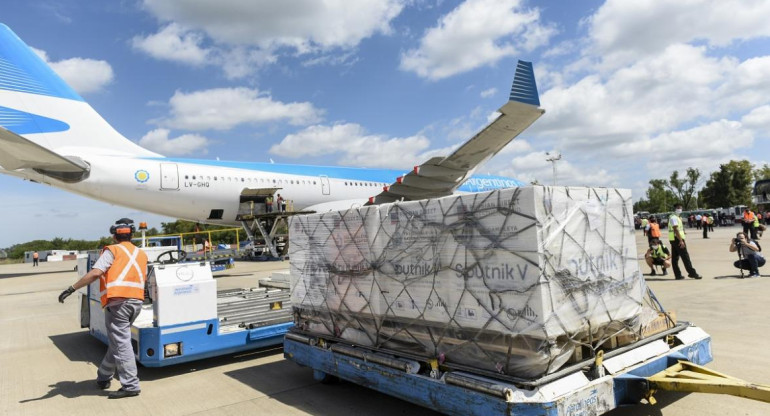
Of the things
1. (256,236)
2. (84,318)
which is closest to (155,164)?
(256,236)

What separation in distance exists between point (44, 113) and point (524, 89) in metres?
15.1

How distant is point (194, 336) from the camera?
5527 mm

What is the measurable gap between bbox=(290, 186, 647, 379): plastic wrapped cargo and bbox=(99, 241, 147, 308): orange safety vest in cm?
237

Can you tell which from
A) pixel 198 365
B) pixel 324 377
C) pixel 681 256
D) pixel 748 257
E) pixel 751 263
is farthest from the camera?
pixel 681 256

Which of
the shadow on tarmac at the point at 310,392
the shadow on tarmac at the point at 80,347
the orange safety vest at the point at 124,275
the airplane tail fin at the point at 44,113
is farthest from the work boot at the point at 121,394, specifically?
the airplane tail fin at the point at 44,113

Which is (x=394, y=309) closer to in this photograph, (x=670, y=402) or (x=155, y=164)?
(x=670, y=402)

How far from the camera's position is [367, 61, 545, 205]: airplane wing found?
1137 cm

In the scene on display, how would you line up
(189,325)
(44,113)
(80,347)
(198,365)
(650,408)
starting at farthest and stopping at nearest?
1. (44,113)
2. (80,347)
3. (198,365)
4. (189,325)
5. (650,408)

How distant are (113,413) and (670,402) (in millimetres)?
5030

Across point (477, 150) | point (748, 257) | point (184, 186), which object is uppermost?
point (477, 150)

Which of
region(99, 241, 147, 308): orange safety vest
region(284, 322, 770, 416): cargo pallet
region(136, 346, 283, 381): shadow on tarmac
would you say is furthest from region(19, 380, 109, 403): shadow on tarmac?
region(284, 322, 770, 416): cargo pallet

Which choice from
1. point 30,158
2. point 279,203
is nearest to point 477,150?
point 279,203

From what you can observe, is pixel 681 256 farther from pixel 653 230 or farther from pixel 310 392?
pixel 310 392

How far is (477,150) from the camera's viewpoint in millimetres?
13727
